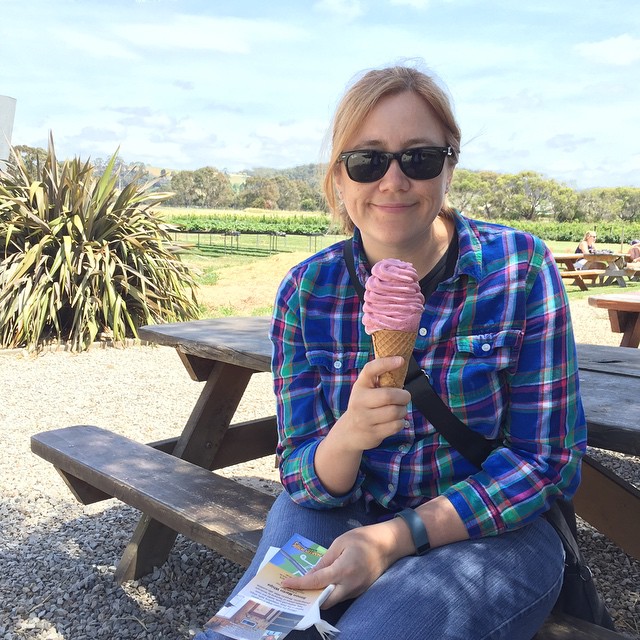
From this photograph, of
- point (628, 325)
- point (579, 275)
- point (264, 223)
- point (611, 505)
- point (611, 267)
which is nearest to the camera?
point (611, 505)

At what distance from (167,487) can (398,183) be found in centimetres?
144

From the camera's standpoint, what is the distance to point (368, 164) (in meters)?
1.85

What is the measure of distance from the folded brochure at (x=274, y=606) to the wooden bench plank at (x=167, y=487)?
42 cm

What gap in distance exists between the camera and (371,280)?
1.63 meters

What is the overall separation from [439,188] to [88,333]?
276 inches

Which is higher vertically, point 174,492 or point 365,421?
point 365,421

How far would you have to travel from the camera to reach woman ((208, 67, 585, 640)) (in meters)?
1.60

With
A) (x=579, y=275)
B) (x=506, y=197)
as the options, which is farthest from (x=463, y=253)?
(x=506, y=197)

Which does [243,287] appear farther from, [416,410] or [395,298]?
[395,298]

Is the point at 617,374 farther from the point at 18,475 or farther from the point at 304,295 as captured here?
the point at 18,475

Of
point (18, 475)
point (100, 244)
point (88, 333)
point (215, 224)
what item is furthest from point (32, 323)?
point (215, 224)

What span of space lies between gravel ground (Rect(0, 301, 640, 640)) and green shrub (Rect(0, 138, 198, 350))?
5.61ft

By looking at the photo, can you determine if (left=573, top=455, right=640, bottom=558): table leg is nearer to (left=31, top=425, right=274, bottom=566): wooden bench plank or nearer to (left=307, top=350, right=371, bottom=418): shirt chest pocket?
(left=307, top=350, right=371, bottom=418): shirt chest pocket

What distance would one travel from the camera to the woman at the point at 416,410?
5.26ft
